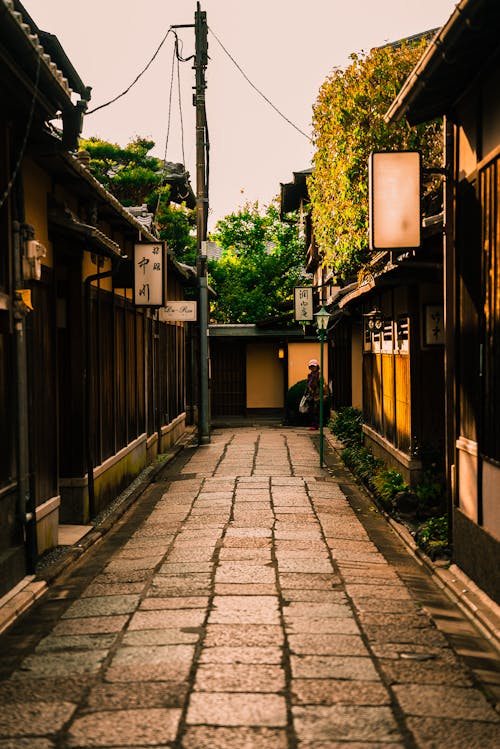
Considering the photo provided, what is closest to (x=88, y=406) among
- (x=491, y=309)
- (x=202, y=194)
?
(x=491, y=309)

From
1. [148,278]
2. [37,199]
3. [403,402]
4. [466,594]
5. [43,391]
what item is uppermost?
[37,199]

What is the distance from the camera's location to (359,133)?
1591cm

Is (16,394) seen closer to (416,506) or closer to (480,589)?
(480,589)

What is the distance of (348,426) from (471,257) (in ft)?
48.3

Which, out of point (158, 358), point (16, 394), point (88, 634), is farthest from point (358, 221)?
point (88, 634)

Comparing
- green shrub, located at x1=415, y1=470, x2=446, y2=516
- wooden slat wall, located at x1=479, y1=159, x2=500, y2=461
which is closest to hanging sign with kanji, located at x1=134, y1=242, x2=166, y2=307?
green shrub, located at x1=415, y1=470, x2=446, y2=516

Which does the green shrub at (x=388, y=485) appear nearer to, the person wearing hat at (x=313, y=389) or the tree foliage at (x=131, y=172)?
the person wearing hat at (x=313, y=389)

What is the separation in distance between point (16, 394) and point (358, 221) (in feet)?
31.1

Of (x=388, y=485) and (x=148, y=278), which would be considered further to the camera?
(x=148, y=278)

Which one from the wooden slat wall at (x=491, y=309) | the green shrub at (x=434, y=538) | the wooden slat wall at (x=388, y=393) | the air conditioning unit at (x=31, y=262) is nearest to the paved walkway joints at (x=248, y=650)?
the green shrub at (x=434, y=538)

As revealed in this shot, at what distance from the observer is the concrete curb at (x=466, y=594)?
7.36 m

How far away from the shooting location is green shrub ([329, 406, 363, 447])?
2162cm

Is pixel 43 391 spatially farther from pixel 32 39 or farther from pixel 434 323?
pixel 434 323

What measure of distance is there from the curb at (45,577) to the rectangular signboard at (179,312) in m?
7.28
